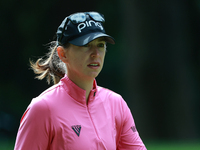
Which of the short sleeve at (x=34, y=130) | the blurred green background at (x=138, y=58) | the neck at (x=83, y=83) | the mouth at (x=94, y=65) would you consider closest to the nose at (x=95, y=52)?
the mouth at (x=94, y=65)

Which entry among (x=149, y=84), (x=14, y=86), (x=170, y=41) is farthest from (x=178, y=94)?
(x=14, y=86)

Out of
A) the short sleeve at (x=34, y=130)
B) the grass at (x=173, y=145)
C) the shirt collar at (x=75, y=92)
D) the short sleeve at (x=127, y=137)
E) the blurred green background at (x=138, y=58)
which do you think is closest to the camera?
the short sleeve at (x=34, y=130)

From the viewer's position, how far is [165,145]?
586 cm

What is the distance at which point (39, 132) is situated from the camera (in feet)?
5.27

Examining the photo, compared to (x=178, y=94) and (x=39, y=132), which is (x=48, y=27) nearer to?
(x=178, y=94)

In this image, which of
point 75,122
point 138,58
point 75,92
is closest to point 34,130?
point 75,122

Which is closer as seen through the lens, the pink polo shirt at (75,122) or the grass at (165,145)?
the pink polo shirt at (75,122)

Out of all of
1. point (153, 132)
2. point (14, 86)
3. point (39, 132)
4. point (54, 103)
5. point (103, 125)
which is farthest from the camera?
point (14, 86)

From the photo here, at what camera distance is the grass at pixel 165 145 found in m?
5.66

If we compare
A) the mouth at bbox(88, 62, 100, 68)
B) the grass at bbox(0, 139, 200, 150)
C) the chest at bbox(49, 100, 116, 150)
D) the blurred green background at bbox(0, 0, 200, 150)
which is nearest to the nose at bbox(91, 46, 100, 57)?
the mouth at bbox(88, 62, 100, 68)

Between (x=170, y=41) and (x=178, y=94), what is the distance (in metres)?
1.07

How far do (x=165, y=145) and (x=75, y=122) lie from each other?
14.7 feet

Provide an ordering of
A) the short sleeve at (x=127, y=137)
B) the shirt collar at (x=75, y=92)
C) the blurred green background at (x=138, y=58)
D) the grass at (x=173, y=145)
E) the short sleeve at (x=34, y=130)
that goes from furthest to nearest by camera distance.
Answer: the blurred green background at (x=138, y=58) < the grass at (x=173, y=145) < the short sleeve at (x=127, y=137) < the shirt collar at (x=75, y=92) < the short sleeve at (x=34, y=130)

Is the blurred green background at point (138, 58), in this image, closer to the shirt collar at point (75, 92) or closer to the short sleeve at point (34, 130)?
the shirt collar at point (75, 92)
